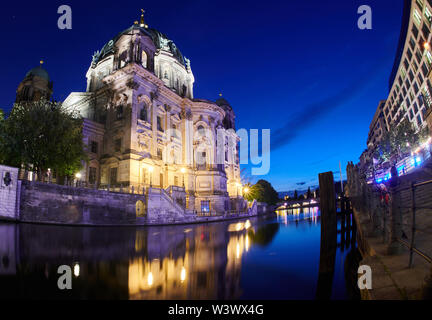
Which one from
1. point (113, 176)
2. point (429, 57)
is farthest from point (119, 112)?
point (429, 57)

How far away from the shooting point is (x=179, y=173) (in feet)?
123

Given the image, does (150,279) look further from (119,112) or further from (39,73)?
(39,73)

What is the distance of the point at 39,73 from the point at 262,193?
60902mm

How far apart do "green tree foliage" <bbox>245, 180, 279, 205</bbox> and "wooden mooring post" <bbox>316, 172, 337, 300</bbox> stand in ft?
188

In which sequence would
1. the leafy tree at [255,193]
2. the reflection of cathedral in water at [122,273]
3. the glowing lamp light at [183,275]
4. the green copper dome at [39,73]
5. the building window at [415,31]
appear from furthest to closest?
the leafy tree at [255,193] < the green copper dome at [39,73] < the building window at [415,31] < the glowing lamp light at [183,275] < the reflection of cathedral in water at [122,273]

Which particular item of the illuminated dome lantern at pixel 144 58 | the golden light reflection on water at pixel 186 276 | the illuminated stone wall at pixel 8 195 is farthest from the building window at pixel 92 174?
the golden light reflection on water at pixel 186 276

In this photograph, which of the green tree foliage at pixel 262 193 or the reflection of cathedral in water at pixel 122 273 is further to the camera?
the green tree foliage at pixel 262 193

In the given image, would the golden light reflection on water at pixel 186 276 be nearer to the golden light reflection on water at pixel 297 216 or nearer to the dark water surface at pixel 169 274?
the dark water surface at pixel 169 274

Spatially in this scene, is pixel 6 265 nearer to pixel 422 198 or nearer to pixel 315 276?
pixel 315 276

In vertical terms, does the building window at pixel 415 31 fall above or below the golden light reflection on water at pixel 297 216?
above

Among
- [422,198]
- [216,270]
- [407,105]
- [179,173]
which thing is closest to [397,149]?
[407,105]

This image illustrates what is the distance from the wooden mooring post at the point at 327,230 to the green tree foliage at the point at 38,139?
73.0 feet

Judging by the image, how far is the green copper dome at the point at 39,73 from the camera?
4481cm

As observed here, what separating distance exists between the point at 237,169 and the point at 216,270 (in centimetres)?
5178
